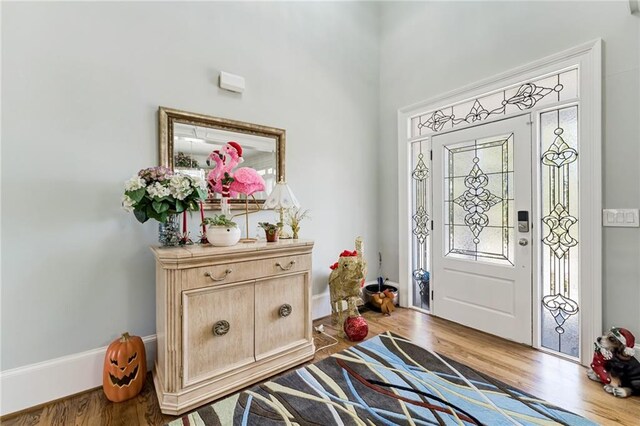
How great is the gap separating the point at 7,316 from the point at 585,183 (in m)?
3.99

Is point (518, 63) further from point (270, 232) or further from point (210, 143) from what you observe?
point (210, 143)

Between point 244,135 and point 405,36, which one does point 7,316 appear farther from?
point 405,36

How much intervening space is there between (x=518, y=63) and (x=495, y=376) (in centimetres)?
259

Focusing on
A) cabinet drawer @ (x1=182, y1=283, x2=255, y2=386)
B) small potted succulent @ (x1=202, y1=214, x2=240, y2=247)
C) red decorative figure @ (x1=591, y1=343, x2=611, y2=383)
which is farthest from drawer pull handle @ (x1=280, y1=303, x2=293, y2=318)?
red decorative figure @ (x1=591, y1=343, x2=611, y2=383)

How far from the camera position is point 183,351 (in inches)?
64.7

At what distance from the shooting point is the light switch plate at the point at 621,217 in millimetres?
1875

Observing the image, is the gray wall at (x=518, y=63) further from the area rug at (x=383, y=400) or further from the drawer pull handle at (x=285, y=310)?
the drawer pull handle at (x=285, y=310)

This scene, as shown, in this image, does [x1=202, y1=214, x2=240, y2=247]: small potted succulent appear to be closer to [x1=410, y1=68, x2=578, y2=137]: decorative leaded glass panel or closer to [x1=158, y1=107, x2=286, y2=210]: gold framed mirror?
[x1=158, y1=107, x2=286, y2=210]: gold framed mirror

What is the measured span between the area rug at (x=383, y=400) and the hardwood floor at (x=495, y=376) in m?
0.16

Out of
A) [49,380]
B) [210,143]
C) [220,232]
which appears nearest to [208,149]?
[210,143]

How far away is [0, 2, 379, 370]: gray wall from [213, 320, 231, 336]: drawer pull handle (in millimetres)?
711

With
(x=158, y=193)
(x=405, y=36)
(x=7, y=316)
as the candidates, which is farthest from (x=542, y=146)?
(x=7, y=316)

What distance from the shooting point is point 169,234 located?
6.36 ft

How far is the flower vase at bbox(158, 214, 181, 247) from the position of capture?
194 cm
